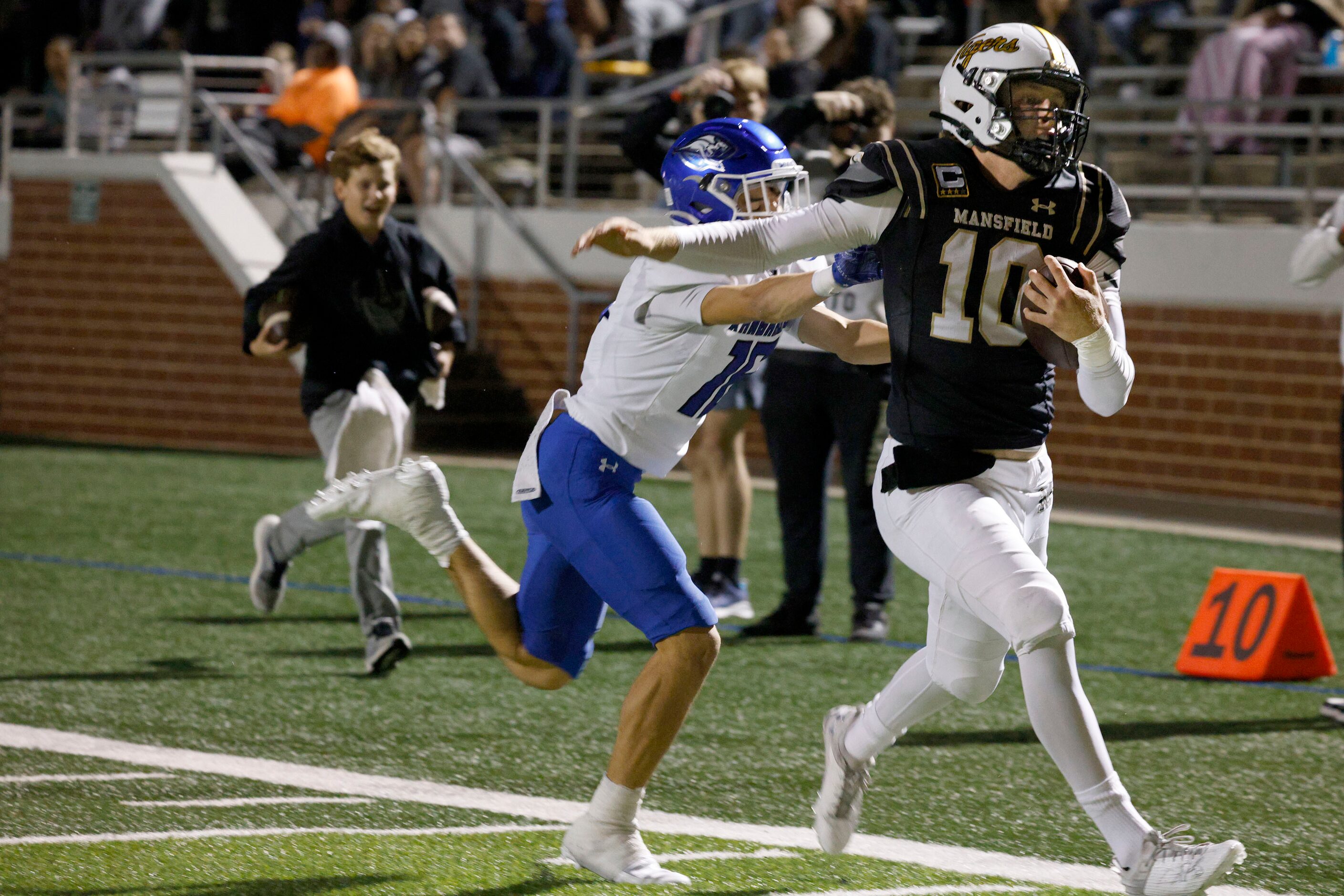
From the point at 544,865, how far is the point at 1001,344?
59.2 inches

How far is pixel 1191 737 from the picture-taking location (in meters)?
5.46

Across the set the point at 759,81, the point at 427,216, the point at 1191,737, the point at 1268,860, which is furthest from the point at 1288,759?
the point at 427,216

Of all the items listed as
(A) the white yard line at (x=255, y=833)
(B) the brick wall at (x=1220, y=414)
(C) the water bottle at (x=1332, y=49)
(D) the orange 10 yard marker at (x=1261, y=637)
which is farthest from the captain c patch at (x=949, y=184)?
(C) the water bottle at (x=1332, y=49)

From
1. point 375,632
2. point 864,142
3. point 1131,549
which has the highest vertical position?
point 864,142

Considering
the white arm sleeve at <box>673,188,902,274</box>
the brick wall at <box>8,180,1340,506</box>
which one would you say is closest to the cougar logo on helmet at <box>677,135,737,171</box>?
the white arm sleeve at <box>673,188,902,274</box>

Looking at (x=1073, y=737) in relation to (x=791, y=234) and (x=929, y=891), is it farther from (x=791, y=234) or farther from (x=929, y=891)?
(x=791, y=234)

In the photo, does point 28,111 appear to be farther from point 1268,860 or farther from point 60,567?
point 1268,860

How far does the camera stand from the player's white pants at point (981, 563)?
11.5 feet

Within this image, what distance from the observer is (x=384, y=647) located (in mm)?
6004

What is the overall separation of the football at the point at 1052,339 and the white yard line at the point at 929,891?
3.68ft

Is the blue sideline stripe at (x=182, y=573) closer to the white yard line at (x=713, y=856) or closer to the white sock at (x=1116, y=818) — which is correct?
the white yard line at (x=713, y=856)

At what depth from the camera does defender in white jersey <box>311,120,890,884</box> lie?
149 inches

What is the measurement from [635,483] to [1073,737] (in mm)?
1173

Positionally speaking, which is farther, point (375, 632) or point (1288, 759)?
point (375, 632)
